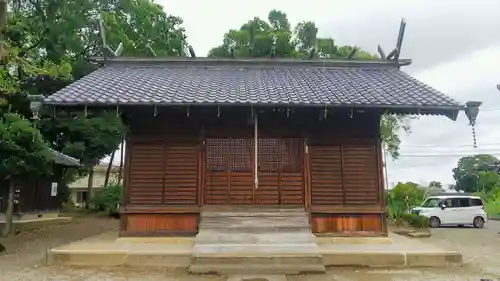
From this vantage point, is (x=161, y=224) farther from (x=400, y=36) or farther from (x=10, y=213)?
(x=400, y=36)

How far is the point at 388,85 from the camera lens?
1104 cm

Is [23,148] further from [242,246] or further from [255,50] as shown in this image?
[255,50]

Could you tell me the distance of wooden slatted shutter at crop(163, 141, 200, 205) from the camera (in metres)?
10.3

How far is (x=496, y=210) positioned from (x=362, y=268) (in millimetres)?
28591

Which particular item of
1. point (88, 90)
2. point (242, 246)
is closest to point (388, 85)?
point (242, 246)

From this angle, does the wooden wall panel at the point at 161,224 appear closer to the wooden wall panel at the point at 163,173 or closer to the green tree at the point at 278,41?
the wooden wall panel at the point at 163,173

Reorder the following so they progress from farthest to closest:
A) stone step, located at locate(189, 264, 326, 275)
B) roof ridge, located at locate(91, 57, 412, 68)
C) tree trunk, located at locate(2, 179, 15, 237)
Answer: tree trunk, located at locate(2, 179, 15, 237)
roof ridge, located at locate(91, 57, 412, 68)
stone step, located at locate(189, 264, 326, 275)

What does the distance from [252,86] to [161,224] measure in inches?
169

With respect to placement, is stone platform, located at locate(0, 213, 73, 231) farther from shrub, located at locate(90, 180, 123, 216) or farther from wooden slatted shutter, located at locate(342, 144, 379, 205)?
wooden slatted shutter, located at locate(342, 144, 379, 205)

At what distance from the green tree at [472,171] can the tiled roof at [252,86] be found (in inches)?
1303

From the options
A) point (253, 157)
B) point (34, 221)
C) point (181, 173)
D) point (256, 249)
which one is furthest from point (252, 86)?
point (34, 221)

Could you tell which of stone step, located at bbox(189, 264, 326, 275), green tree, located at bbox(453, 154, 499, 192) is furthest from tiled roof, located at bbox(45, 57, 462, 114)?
green tree, located at bbox(453, 154, 499, 192)

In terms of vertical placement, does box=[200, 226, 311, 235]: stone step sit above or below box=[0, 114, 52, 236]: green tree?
below

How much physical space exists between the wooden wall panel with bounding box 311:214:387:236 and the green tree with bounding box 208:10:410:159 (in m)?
12.8
